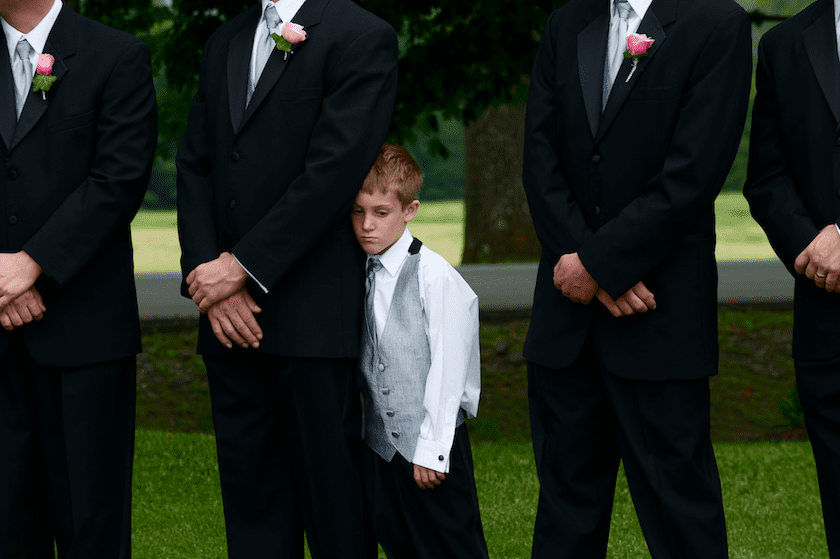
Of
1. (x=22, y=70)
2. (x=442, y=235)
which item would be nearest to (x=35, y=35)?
(x=22, y=70)

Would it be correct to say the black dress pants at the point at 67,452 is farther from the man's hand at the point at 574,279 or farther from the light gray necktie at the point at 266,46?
the man's hand at the point at 574,279

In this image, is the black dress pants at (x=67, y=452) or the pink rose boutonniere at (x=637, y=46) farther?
the black dress pants at (x=67, y=452)

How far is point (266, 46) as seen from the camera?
326cm

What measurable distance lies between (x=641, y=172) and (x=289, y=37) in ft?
3.85

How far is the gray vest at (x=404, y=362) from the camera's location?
322cm

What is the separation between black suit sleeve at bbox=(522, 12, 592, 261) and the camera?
3.06 meters

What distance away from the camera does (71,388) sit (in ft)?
10.8

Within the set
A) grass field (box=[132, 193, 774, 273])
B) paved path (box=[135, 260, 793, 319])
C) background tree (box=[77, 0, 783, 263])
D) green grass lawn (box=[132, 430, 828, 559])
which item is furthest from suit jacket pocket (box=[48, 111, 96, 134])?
grass field (box=[132, 193, 774, 273])

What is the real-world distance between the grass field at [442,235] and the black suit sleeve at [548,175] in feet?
48.0

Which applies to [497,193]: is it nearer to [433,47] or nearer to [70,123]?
[433,47]

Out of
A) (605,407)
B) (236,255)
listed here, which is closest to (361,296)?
(236,255)

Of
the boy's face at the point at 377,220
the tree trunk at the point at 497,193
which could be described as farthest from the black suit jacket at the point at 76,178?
the tree trunk at the point at 497,193

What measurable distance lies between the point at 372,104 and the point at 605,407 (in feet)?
4.00

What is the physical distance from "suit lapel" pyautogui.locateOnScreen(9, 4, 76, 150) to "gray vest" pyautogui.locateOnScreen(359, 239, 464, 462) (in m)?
1.29
